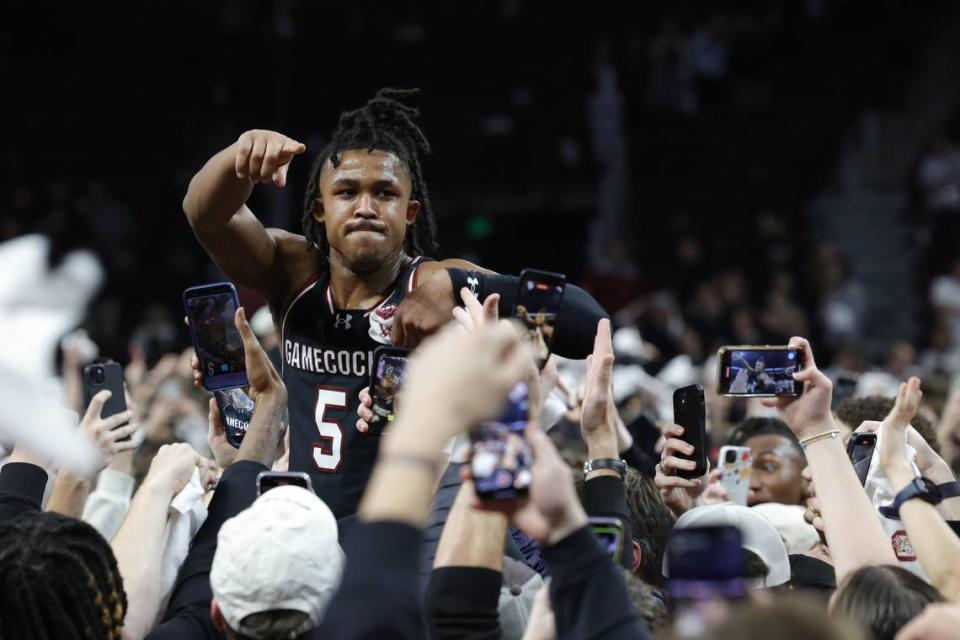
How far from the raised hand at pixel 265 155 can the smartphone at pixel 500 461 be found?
53.6 inches

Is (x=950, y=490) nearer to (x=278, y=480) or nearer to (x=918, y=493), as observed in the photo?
(x=918, y=493)

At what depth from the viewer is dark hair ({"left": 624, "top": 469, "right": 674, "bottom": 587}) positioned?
3.02 m

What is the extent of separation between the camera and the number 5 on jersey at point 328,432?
141 inches

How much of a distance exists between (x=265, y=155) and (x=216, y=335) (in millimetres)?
744

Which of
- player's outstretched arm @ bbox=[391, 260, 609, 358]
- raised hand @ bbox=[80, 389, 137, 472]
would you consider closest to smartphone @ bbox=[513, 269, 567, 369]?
player's outstretched arm @ bbox=[391, 260, 609, 358]

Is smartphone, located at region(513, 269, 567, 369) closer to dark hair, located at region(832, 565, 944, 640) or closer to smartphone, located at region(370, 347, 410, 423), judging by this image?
smartphone, located at region(370, 347, 410, 423)

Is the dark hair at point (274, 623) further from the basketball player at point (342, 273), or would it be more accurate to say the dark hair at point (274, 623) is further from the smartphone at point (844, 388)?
the smartphone at point (844, 388)

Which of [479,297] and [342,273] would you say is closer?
[479,297]

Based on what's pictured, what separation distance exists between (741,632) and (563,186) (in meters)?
12.2

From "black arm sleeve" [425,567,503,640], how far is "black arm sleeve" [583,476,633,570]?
17.5 inches

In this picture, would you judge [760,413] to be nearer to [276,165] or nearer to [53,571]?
[276,165]

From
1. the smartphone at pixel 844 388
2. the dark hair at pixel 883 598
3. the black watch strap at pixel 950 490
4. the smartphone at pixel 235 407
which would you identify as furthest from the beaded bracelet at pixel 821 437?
the smartphone at pixel 844 388

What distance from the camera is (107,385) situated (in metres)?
3.63

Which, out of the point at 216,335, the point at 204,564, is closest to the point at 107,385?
the point at 216,335
